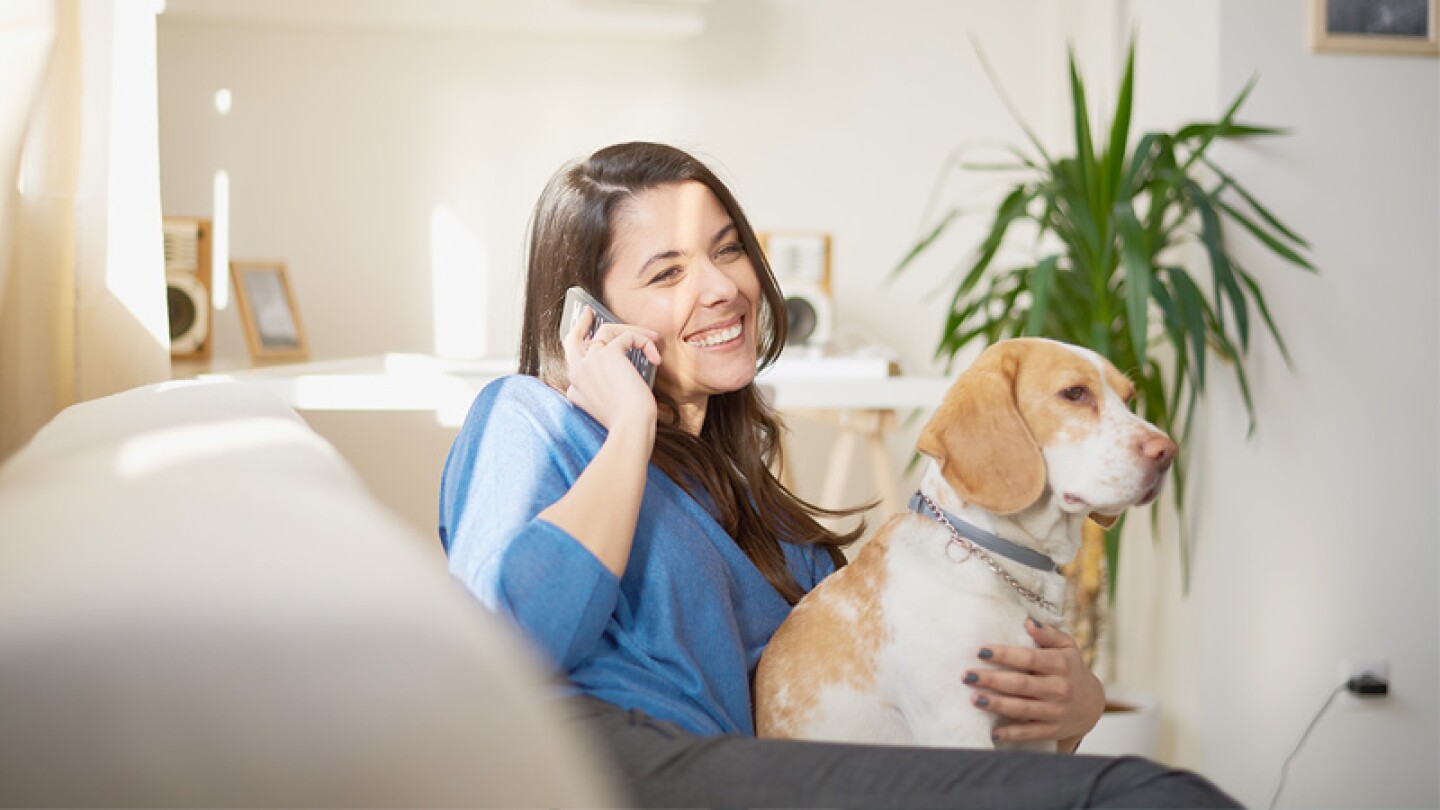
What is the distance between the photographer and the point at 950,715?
1.22 metres

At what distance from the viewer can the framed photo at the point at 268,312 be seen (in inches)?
142

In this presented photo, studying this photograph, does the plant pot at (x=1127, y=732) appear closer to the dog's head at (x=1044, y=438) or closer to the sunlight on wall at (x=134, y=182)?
the dog's head at (x=1044, y=438)

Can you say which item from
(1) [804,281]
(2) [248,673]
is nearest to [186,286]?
(1) [804,281]

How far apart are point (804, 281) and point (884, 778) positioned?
9.73 feet

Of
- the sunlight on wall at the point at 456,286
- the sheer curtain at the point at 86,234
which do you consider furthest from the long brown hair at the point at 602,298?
the sunlight on wall at the point at 456,286

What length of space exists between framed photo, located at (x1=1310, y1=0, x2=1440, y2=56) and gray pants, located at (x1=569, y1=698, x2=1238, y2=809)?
2.65 m

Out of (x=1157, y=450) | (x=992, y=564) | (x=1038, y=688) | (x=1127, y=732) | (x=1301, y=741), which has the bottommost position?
(x=1301, y=741)

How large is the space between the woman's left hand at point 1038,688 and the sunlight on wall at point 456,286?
3081 mm

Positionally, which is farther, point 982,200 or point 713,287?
point 982,200

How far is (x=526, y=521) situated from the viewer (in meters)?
1.18

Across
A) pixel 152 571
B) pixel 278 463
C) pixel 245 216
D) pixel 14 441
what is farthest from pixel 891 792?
pixel 245 216

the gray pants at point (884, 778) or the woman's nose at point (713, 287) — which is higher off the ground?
the woman's nose at point (713, 287)

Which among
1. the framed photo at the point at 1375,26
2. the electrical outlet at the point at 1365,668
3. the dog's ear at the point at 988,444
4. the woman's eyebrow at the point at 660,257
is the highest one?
the framed photo at the point at 1375,26

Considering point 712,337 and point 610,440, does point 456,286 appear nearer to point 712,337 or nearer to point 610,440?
point 712,337
